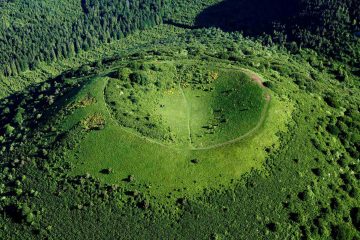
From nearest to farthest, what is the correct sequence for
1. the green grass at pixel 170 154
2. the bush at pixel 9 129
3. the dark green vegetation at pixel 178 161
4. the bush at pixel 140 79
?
the dark green vegetation at pixel 178 161 → the green grass at pixel 170 154 → the bush at pixel 140 79 → the bush at pixel 9 129

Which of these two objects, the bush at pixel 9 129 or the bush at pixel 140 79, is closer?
the bush at pixel 140 79

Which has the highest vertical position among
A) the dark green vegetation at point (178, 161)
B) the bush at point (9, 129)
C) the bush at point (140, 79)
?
the bush at point (140, 79)

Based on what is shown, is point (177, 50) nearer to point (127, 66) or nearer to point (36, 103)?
point (127, 66)

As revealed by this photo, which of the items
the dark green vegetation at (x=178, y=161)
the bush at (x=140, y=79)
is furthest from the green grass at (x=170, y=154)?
the bush at (x=140, y=79)

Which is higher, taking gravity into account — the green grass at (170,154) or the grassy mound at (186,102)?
the grassy mound at (186,102)

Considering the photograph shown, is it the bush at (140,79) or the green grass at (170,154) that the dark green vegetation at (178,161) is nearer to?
the green grass at (170,154)

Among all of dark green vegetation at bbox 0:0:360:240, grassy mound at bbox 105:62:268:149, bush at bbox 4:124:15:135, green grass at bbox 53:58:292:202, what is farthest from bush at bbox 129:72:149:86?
bush at bbox 4:124:15:135

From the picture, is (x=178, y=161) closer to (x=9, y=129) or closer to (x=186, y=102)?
(x=186, y=102)

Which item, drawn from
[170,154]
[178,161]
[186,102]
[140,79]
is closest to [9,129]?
[140,79]
